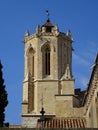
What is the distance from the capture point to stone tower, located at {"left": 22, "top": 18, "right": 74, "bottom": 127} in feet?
201

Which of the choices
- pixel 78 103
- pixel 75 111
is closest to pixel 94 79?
pixel 75 111

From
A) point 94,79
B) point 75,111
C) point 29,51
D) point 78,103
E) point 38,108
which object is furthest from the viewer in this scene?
point 29,51

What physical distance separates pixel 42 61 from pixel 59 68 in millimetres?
2432

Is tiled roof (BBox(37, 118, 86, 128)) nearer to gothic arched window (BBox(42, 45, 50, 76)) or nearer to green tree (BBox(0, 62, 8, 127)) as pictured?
green tree (BBox(0, 62, 8, 127))

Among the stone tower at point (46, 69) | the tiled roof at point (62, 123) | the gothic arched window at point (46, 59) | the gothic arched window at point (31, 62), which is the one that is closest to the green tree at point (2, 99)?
the tiled roof at point (62, 123)

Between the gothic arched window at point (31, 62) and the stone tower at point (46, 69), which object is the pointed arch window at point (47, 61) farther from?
the gothic arched window at point (31, 62)

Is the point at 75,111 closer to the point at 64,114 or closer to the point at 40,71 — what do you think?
the point at 64,114

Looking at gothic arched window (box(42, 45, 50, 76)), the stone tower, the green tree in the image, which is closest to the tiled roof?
the green tree

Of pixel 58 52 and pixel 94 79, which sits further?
pixel 58 52

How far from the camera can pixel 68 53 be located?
6519 cm

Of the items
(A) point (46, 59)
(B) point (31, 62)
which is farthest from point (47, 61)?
(B) point (31, 62)

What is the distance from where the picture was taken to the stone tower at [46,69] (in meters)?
61.3

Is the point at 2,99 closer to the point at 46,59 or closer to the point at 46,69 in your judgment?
the point at 46,69

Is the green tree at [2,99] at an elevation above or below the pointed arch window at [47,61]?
below
